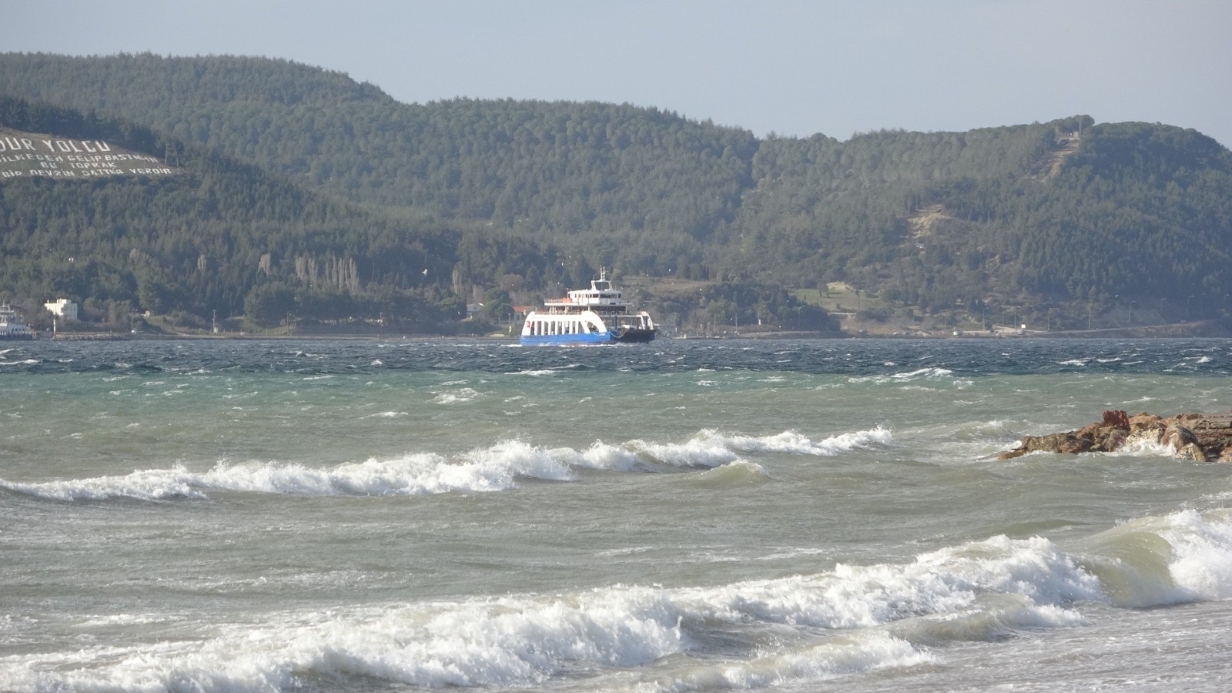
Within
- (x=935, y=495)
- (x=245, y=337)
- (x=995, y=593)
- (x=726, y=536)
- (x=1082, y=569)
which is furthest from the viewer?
(x=245, y=337)

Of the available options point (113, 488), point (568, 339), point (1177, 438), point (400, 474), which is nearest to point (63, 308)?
point (568, 339)

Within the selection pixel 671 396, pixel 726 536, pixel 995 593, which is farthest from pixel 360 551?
pixel 671 396

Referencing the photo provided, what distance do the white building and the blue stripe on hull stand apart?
6919 cm

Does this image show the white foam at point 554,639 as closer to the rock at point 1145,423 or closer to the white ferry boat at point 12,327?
the rock at point 1145,423

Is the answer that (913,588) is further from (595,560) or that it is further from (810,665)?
(595,560)

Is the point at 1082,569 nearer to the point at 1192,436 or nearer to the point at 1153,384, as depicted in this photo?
the point at 1192,436

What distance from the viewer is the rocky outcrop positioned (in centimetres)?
2806

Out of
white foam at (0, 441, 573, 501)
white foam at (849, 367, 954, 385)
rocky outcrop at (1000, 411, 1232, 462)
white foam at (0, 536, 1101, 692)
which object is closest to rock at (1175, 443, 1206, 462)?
A: rocky outcrop at (1000, 411, 1232, 462)

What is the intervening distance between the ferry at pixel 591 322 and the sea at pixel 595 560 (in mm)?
96293

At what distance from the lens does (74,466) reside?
25.6 m

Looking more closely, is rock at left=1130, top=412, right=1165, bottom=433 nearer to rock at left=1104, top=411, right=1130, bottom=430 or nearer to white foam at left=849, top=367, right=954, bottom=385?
rock at left=1104, top=411, right=1130, bottom=430

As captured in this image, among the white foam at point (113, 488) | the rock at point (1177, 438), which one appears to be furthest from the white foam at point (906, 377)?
the white foam at point (113, 488)

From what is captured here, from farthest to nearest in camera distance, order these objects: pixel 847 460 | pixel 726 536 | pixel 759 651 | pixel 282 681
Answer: pixel 847 460 → pixel 726 536 → pixel 759 651 → pixel 282 681

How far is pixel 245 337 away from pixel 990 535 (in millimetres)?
170906
